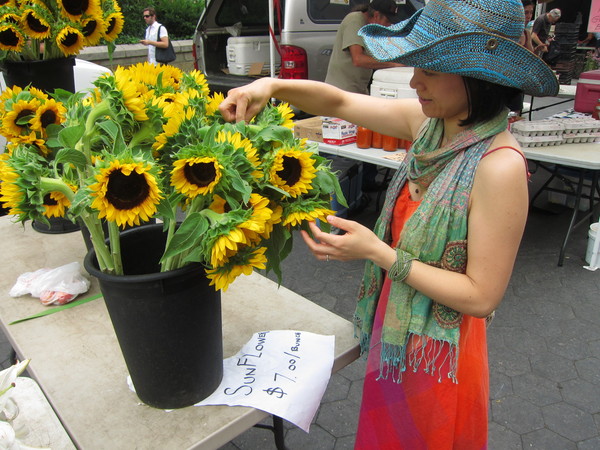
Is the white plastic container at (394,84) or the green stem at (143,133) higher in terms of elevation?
the green stem at (143,133)

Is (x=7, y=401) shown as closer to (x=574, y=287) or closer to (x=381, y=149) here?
(x=381, y=149)

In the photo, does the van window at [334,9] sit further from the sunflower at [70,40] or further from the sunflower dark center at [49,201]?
the sunflower dark center at [49,201]

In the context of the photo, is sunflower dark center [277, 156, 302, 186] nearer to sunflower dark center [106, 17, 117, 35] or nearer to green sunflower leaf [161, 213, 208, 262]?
green sunflower leaf [161, 213, 208, 262]

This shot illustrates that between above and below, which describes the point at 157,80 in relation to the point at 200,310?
above

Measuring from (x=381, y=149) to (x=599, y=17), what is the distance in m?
3.82

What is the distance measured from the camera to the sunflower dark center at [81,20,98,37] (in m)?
1.59

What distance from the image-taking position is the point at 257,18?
21.3 feet

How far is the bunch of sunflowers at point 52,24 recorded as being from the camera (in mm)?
1519

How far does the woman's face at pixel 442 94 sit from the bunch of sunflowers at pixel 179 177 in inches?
13.6

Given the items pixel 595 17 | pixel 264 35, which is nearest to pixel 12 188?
pixel 264 35

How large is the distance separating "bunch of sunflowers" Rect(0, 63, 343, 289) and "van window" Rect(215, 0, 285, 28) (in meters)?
5.87

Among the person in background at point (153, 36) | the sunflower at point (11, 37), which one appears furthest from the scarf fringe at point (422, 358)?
the person in background at point (153, 36)

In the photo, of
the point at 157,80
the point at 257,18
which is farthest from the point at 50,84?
the point at 257,18

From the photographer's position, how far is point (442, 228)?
1.15 metres
